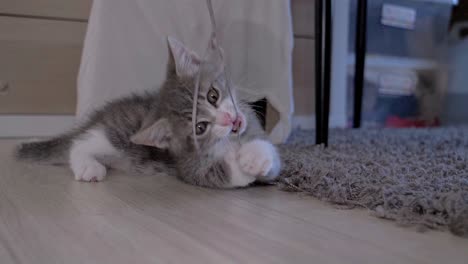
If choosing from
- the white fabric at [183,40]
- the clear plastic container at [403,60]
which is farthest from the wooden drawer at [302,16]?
the white fabric at [183,40]

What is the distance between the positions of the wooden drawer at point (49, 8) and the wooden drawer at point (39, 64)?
0.03 meters

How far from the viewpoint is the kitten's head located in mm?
1104

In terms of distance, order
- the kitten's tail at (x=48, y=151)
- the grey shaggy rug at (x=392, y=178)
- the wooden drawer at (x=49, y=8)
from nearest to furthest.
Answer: the grey shaggy rug at (x=392, y=178) < the kitten's tail at (x=48, y=151) < the wooden drawer at (x=49, y=8)

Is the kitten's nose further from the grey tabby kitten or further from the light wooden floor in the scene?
the light wooden floor

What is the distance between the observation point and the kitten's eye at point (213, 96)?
3.74 ft

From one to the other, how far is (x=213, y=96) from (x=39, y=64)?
1216 mm

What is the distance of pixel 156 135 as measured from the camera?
1136 mm

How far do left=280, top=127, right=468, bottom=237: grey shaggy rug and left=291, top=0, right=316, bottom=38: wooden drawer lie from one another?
0.96m

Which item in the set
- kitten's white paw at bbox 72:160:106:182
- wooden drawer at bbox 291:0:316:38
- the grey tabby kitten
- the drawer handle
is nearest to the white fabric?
the grey tabby kitten

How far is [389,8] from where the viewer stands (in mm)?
2656

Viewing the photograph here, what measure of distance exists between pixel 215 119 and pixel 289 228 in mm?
391

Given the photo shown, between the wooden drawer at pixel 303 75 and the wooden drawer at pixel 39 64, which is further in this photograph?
the wooden drawer at pixel 303 75

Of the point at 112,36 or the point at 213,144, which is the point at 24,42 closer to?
the point at 112,36

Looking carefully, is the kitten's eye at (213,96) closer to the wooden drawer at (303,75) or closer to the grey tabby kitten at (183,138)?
the grey tabby kitten at (183,138)
